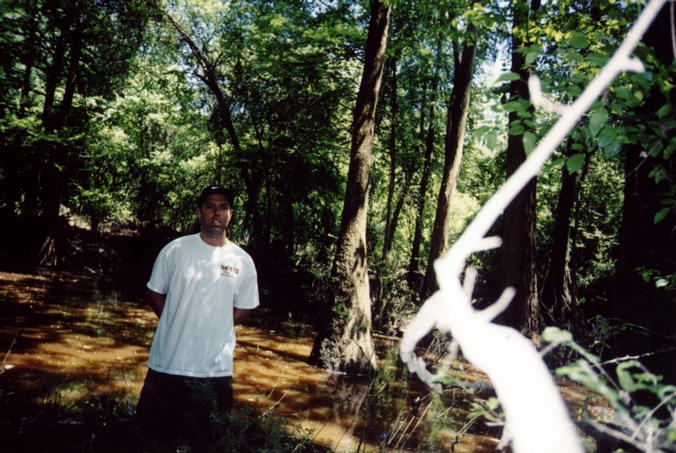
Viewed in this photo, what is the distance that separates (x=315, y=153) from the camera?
55.8 feet

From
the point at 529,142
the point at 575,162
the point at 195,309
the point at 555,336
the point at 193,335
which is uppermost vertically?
the point at 529,142

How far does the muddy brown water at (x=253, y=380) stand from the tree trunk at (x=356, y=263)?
44 centimetres

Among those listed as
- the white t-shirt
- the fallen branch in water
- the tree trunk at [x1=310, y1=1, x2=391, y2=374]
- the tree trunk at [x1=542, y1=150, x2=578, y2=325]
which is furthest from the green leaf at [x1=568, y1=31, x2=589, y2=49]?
the tree trunk at [x1=542, y1=150, x2=578, y2=325]

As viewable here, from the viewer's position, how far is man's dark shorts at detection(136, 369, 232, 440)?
330 centimetres

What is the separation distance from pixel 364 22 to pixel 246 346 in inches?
481

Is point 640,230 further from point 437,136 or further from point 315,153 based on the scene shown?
point 437,136

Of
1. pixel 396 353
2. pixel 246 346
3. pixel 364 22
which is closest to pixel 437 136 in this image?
pixel 364 22

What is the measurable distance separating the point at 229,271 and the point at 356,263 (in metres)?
4.88

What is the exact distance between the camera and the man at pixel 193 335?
334 centimetres

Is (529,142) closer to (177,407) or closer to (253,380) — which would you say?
(177,407)

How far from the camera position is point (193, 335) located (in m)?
3.40

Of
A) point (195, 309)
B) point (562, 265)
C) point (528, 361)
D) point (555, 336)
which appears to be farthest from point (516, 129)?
point (562, 265)

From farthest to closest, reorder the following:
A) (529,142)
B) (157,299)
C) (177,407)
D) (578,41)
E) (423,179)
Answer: (423,179) < (157,299) < (177,407) < (529,142) < (578,41)

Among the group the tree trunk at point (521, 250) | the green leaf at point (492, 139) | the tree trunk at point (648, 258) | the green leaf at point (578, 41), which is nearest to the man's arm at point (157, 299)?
the green leaf at point (492, 139)
